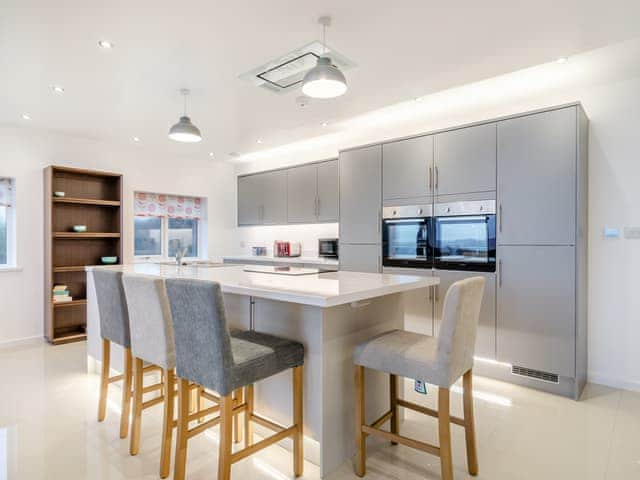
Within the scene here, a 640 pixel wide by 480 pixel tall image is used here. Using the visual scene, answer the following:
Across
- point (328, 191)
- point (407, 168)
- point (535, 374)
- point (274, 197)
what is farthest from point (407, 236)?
point (274, 197)

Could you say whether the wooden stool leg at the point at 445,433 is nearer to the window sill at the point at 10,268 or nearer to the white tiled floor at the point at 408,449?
the white tiled floor at the point at 408,449

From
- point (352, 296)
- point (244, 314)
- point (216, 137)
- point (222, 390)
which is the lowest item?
point (222, 390)

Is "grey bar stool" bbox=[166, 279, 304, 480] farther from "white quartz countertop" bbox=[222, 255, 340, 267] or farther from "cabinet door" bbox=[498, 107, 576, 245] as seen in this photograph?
"white quartz countertop" bbox=[222, 255, 340, 267]

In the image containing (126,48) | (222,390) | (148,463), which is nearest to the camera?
(222,390)

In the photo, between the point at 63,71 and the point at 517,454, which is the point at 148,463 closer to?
the point at 517,454

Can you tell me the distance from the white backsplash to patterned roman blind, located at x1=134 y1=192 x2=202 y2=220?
0.87 m

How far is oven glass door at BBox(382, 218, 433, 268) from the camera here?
375 cm

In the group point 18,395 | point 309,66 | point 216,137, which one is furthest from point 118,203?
point 309,66

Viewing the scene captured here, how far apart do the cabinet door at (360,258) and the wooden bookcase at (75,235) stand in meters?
3.04

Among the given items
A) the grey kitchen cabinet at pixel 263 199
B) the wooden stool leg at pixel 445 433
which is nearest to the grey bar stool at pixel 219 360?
the wooden stool leg at pixel 445 433

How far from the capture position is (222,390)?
1.61 meters

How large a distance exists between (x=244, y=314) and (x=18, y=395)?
86.4 inches

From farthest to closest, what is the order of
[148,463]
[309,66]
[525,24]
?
[309,66], [525,24], [148,463]

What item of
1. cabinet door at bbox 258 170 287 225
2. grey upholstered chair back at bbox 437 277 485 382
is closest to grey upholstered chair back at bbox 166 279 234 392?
grey upholstered chair back at bbox 437 277 485 382
